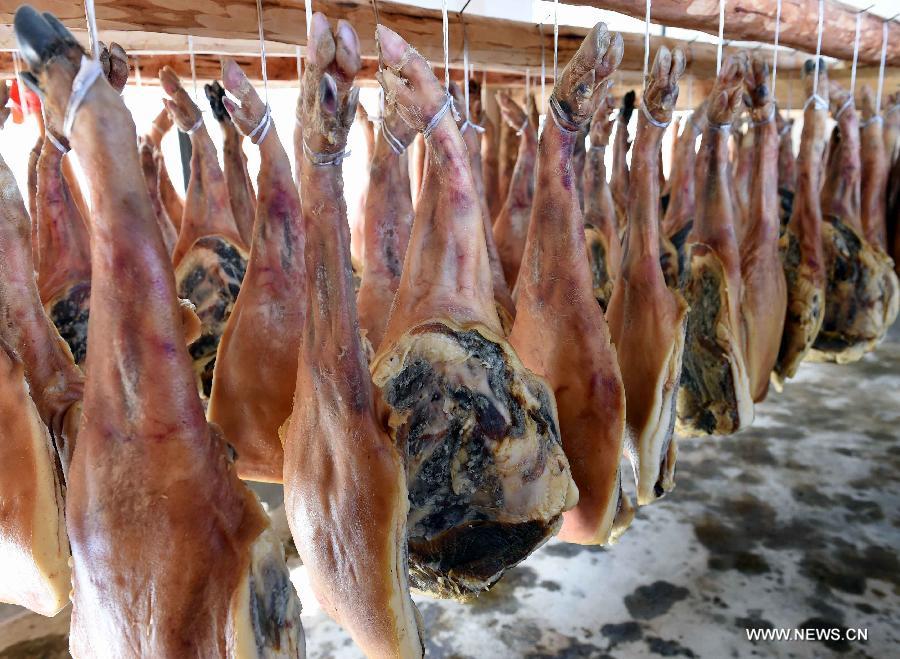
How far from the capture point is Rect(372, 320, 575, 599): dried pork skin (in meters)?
1.37

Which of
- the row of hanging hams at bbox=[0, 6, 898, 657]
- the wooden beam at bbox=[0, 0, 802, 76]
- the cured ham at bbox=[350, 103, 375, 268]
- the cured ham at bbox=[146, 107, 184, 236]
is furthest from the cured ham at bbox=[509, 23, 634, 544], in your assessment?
the cured ham at bbox=[146, 107, 184, 236]

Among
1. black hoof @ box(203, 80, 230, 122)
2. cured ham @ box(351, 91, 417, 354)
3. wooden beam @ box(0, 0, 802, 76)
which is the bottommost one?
cured ham @ box(351, 91, 417, 354)

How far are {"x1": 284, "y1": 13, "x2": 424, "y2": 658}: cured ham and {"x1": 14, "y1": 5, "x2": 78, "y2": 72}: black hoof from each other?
1.25ft

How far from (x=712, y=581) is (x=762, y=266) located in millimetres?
2087

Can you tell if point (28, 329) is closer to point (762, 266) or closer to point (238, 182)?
point (238, 182)

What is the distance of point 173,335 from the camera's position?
116cm

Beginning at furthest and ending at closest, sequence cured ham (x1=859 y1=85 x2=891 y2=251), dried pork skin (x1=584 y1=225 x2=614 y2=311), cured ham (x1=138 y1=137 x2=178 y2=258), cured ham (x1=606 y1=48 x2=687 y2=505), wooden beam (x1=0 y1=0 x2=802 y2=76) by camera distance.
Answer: cured ham (x1=859 y1=85 x2=891 y2=251), cured ham (x1=138 y1=137 x2=178 y2=258), dried pork skin (x1=584 y1=225 x2=614 y2=311), wooden beam (x1=0 y1=0 x2=802 y2=76), cured ham (x1=606 y1=48 x2=687 y2=505)

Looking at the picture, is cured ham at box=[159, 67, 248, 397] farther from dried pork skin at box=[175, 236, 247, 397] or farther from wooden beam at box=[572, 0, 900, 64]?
wooden beam at box=[572, 0, 900, 64]

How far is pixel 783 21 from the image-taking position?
3133mm

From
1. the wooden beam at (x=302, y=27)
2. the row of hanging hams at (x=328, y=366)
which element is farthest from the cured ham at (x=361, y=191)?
the row of hanging hams at (x=328, y=366)

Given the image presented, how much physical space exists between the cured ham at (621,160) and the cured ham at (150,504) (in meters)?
2.21

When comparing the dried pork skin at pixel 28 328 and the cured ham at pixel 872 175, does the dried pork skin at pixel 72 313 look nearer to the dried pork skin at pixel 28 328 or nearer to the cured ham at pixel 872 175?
the dried pork skin at pixel 28 328

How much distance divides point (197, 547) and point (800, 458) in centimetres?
522

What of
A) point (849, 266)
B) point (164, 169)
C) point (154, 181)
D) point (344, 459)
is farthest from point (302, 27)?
point (849, 266)
